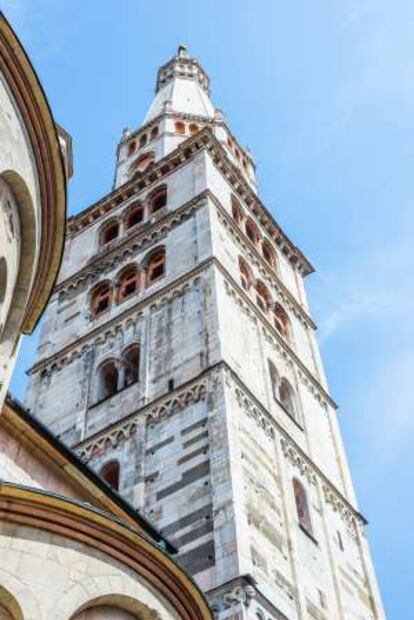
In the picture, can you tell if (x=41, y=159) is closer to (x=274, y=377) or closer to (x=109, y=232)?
(x=274, y=377)

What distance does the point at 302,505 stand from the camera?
69.7 ft

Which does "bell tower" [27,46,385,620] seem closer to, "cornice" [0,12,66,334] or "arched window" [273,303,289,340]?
"arched window" [273,303,289,340]

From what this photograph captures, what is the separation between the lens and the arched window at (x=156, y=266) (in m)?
26.9

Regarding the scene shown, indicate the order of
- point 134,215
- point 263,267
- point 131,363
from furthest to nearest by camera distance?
point 134,215 < point 263,267 < point 131,363

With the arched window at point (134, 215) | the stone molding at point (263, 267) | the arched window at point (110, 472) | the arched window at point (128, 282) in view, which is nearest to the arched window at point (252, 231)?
the stone molding at point (263, 267)

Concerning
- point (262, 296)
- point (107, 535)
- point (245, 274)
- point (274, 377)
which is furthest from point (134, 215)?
point (107, 535)

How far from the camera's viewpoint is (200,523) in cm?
1759

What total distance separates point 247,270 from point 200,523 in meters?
11.8

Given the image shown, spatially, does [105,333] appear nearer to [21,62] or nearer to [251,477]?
[251,477]

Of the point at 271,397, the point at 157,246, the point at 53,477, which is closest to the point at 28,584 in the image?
the point at 53,477

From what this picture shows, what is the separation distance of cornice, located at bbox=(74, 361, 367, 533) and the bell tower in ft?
0.16

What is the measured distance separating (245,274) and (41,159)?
54.6ft

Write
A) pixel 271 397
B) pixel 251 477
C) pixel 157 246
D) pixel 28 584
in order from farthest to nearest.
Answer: pixel 157 246 < pixel 271 397 < pixel 251 477 < pixel 28 584

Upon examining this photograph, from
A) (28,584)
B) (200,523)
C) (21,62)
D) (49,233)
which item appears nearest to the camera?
(28,584)
